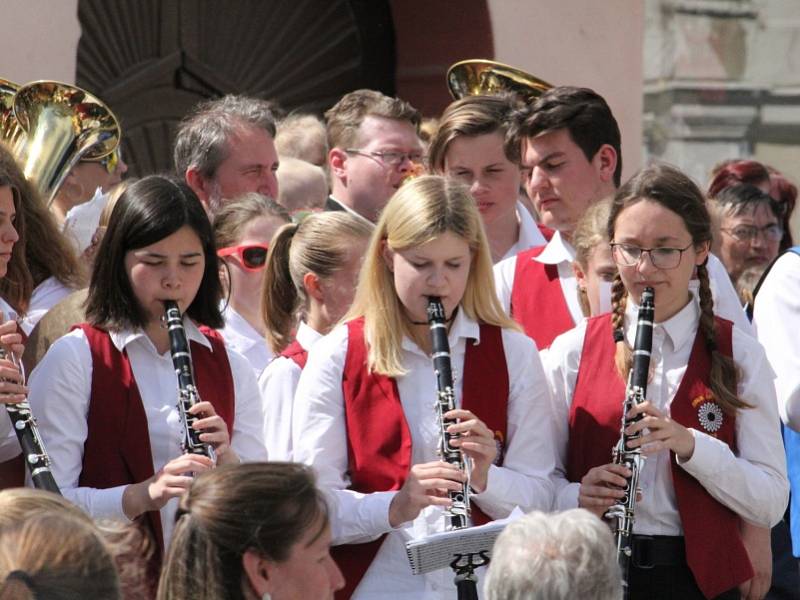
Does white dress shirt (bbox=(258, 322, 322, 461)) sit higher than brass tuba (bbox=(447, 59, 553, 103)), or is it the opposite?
brass tuba (bbox=(447, 59, 553, 103))

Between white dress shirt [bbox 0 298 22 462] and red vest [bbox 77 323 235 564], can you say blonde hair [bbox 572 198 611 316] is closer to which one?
red vest [bbox 77 323 235 564]

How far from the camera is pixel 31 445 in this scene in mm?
3680

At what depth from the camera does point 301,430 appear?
12.8 feet

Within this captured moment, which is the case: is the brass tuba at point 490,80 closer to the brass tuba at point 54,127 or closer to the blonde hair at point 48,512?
the brass tuba at point 54,127

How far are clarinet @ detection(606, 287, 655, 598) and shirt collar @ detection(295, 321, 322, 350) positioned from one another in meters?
0.96

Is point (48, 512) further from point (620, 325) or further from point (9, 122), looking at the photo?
point (9, 122)

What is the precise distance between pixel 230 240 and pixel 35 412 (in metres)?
1.42

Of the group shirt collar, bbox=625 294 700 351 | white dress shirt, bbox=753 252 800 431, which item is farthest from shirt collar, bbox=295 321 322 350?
white dress shirt, bbox=753 252 800 431

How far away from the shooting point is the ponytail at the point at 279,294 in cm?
477

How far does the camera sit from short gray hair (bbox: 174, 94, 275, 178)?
5.65m

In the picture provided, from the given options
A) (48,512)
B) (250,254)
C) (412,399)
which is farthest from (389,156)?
(48,512)

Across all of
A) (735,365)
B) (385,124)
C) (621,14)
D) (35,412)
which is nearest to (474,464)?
(735,365)

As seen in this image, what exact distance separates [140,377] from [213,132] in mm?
1922

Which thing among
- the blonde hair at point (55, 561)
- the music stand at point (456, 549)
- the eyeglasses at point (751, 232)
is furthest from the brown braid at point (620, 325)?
the eyeglasses at point (751, 232)
